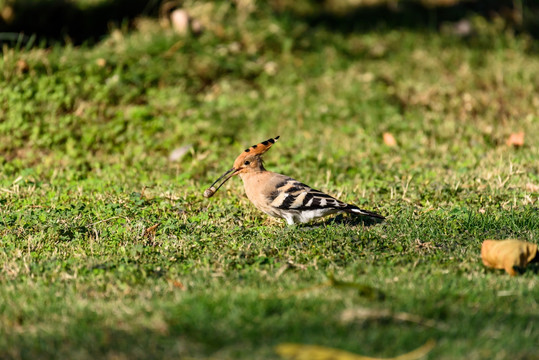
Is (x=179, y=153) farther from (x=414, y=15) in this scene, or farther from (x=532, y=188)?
(x=414, y=15)

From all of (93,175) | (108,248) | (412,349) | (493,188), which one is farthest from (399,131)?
(412,349)

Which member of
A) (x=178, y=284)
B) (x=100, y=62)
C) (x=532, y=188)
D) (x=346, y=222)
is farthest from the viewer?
(x=100, y=62)

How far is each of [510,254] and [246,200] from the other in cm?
255

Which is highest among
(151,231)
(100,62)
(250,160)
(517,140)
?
(100,62)

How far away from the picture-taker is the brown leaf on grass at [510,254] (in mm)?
4137

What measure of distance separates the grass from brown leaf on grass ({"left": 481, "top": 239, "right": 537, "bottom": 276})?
3.1 inches

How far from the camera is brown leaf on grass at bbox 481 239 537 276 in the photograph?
414 centimetres

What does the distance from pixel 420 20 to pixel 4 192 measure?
298 inches

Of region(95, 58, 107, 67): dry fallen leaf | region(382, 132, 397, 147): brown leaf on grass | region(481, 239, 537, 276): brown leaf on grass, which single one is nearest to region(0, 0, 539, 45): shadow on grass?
region(95, 58, 107, 67): dry fallen leaf

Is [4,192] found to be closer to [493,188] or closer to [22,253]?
[22,253]

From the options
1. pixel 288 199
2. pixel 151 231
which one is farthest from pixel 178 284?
pixel 288 199

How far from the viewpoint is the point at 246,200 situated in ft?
19.9

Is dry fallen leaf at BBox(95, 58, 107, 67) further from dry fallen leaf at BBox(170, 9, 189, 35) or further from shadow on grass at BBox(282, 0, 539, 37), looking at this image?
shadow on grass at BBox(282, 0, 539, 37)

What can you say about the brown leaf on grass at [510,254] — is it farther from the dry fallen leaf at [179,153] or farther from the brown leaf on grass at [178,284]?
the dry fallen leaf at [179,153]
